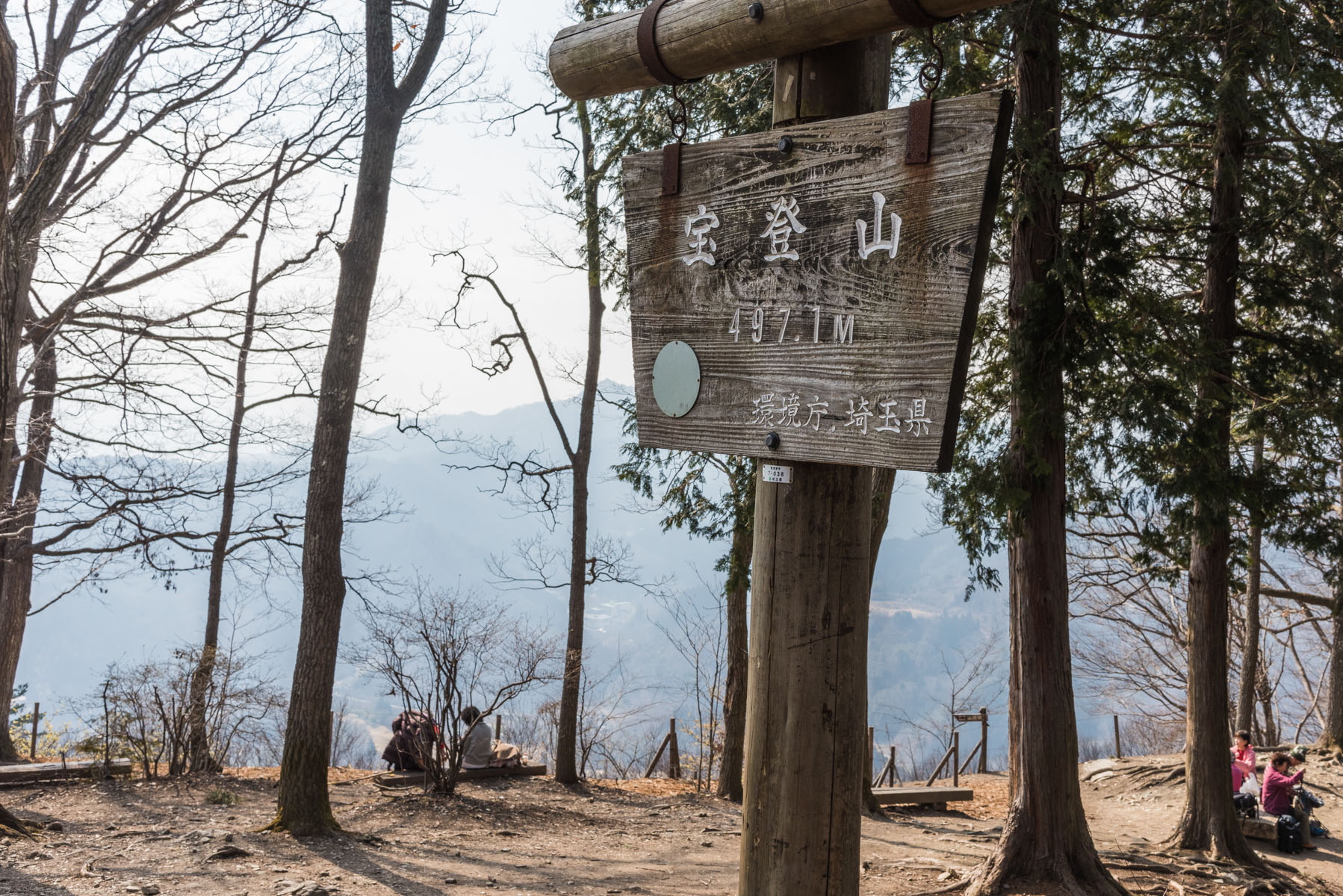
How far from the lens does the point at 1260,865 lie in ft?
25.6

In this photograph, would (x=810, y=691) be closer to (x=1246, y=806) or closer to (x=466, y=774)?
(x=466, y=774)

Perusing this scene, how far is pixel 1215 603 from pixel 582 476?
7.42 m

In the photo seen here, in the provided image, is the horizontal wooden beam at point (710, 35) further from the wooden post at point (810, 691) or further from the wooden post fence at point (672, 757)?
the wooden post fence at point (672, 757)

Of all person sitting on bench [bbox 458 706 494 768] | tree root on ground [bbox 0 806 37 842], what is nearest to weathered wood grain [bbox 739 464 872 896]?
tree root on ground [bbox 0 806 37 842]

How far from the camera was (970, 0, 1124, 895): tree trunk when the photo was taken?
6391 mm

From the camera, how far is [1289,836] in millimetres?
8984

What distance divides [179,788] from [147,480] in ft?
16.2

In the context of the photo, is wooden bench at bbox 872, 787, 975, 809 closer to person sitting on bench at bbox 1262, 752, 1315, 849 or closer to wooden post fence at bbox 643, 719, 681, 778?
person sitting on bench at bbox 1262, 752, 1315, 849

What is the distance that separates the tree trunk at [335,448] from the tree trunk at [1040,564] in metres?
5.10

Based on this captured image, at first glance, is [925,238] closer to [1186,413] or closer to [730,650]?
[1186,413]

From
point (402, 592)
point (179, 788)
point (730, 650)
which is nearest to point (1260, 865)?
point (730, 650)

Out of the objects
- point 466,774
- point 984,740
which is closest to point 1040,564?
point 466,774

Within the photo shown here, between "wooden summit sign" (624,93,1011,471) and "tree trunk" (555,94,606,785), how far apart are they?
30.0 feet

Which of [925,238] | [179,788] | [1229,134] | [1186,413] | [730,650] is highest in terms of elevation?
[1229,134]
